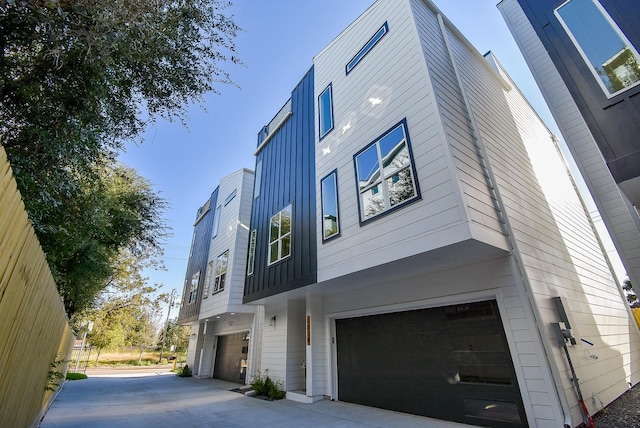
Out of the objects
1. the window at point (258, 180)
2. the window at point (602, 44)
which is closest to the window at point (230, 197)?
the window at point (258, 180)

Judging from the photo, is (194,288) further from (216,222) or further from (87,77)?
(87,77)

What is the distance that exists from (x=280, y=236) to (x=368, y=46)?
5378 millimetres

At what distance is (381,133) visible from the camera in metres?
5.57

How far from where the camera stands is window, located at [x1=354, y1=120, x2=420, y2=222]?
4859 mm

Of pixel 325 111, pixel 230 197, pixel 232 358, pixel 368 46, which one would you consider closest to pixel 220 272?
pixel 230 197

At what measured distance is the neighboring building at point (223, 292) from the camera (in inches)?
433

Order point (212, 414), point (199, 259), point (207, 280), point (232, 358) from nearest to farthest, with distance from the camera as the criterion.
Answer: point (212, 414) → point (232, 358) → point (207, 280) → point (199, 259)

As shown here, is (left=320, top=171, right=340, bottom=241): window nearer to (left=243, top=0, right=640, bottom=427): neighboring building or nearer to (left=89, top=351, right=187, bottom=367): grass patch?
(left=243, top=0, right=640, bottom=427): neighboring building

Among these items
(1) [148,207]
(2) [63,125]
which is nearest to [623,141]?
(2) [63,125]

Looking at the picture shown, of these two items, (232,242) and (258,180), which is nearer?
(258,180)

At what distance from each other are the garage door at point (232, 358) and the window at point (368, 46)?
408 inches

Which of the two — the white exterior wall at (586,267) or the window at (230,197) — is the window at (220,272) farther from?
the white exterior wall at (586,267)

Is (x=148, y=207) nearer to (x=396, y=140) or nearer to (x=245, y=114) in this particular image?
(x=245, y=114)

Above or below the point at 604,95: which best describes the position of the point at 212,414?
below
